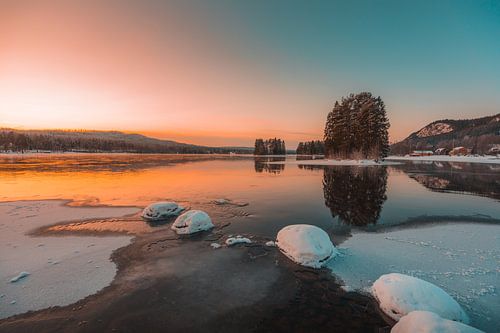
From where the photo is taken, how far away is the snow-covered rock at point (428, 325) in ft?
13.4

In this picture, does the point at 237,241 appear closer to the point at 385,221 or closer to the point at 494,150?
the point at 385,221

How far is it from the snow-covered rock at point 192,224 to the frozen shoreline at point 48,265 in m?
1.98

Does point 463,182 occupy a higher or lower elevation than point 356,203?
higher

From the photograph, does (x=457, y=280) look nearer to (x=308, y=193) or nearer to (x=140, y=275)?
(x=140, y=275)

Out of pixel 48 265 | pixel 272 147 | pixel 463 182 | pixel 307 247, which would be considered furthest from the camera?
pixel 272 147

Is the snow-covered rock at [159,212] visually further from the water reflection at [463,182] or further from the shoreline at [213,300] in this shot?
the water reflection at [463,182]

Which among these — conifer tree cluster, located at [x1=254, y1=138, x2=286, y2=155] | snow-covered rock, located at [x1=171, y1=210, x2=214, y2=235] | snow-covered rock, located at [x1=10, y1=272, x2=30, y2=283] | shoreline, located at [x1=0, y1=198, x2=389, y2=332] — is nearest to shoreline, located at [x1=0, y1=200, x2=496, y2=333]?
shoreline, located at [x1=0, y1=198, x2=389, y2=332]

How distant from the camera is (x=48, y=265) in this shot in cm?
727

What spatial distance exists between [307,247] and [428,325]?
383 cm

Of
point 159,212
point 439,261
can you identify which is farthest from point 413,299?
point 159,212

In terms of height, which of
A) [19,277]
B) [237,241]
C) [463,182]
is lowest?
[19,277]

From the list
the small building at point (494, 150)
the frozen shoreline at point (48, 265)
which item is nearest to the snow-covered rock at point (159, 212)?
the frozen shoreline at point (48, 265)

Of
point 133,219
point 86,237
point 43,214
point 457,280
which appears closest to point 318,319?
point 457,280

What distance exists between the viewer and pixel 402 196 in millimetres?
18469
